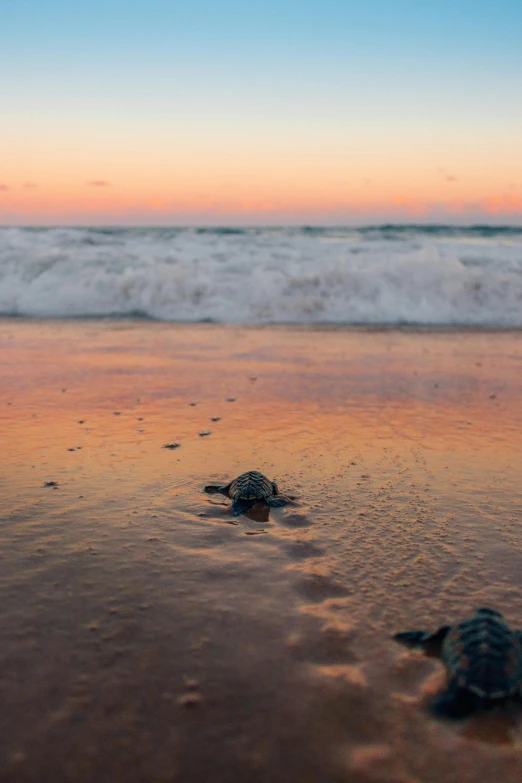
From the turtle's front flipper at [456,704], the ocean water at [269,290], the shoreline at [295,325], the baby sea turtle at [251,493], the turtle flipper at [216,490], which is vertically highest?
the ocean water at [269,290]

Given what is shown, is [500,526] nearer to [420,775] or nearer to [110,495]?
[420,775]

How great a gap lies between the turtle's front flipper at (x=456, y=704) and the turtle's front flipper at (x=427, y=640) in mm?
242

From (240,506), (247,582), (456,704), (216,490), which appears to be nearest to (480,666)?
(456,704)

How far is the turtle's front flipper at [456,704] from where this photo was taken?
6.52 feet

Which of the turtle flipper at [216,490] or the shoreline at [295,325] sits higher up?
the shoreline at [295,325]

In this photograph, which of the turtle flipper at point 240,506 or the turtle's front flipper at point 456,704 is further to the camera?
the turtle flipper at point 240,506

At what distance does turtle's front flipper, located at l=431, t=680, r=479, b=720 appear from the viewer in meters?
1.99

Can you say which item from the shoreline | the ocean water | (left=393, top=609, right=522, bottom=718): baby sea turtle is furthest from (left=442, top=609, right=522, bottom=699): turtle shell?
the ocean water

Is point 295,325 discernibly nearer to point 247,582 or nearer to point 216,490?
point 216,490

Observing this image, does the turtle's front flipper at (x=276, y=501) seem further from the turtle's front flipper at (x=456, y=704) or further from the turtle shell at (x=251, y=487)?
the turtle's front flipper at (x=456, y=704)

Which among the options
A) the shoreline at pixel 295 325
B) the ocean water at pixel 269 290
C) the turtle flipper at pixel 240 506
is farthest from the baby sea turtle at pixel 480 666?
the ocean water at pixel 269 290

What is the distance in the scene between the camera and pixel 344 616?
2.50 metres

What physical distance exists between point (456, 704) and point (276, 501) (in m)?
1.60

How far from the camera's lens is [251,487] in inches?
135
